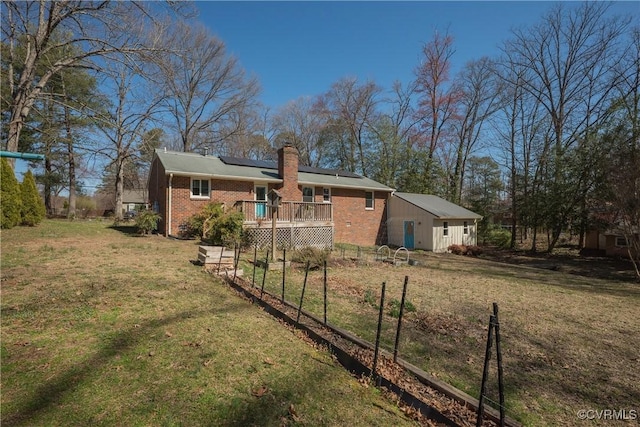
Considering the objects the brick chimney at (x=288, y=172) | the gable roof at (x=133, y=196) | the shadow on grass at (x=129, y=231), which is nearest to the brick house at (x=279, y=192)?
the brick chimney at (x=288, y=172)

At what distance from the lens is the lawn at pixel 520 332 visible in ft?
11.7

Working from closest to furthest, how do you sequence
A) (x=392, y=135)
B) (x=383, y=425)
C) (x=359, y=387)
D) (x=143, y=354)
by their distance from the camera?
(x=383, y=425) < (x=359, y=387) < (x=143, y=354) < (x=392, y=135)

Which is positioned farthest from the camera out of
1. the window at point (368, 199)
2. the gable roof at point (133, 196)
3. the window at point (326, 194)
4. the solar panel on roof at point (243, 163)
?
the gable roof at point (133, 196)

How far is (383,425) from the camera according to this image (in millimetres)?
2824

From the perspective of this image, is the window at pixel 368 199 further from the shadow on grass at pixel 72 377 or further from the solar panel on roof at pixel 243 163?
the shadow on grass at pixel 72 377

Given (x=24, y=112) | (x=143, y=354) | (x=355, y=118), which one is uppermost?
(x=355, y=118)

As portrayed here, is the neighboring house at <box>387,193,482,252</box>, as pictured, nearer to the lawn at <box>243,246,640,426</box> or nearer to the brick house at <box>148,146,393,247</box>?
the brick house at <box>148,146,393,247</box>

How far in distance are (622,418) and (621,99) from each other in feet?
77.8

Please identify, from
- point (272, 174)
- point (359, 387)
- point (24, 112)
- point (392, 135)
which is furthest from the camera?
point (392, 135)

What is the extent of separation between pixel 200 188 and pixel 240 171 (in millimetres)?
2684

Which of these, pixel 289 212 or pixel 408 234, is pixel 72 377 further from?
pixel 408 234

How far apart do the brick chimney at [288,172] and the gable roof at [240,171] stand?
0.41 meters

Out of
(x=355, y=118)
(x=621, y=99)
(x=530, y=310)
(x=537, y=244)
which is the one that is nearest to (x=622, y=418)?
(x=530, y=310)

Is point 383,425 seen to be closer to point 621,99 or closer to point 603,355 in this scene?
point 603,355
